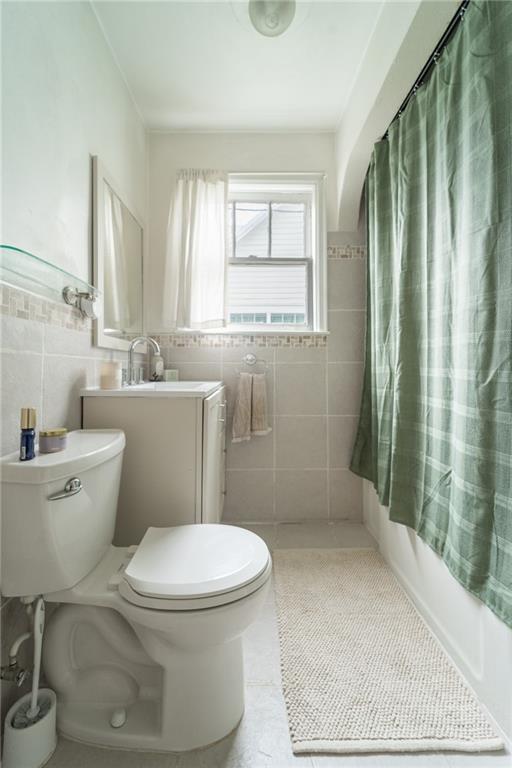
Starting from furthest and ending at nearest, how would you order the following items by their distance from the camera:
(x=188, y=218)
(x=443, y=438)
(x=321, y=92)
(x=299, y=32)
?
(x=188, y=218), (x=321, y=92), (x=299, y=32), (x=443, y=438)

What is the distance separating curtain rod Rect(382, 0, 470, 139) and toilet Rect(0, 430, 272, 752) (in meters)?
1.75

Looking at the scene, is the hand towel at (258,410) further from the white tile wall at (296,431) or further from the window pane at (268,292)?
the window pane at (268,292)

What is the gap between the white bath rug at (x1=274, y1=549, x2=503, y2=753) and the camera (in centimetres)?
89

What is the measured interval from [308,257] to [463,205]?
1.28 m

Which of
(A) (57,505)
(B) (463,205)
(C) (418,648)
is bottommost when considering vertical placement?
(C) (418,648)

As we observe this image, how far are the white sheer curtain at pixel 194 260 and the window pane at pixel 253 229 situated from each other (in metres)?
0.22

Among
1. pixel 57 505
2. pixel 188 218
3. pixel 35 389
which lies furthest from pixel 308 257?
pixel 57 505

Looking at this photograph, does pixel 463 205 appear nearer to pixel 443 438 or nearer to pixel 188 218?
pixel 443 438

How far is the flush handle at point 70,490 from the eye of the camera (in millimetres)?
763

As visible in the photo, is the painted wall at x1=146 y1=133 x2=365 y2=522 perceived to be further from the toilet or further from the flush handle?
the flush handle

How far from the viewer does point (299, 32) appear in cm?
148

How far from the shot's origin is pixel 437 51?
3.95 ft

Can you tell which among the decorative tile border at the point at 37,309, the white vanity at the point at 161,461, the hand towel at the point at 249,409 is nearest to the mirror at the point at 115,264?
the decorative tile border at the point at 37,309

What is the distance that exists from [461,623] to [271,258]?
6.77ft
